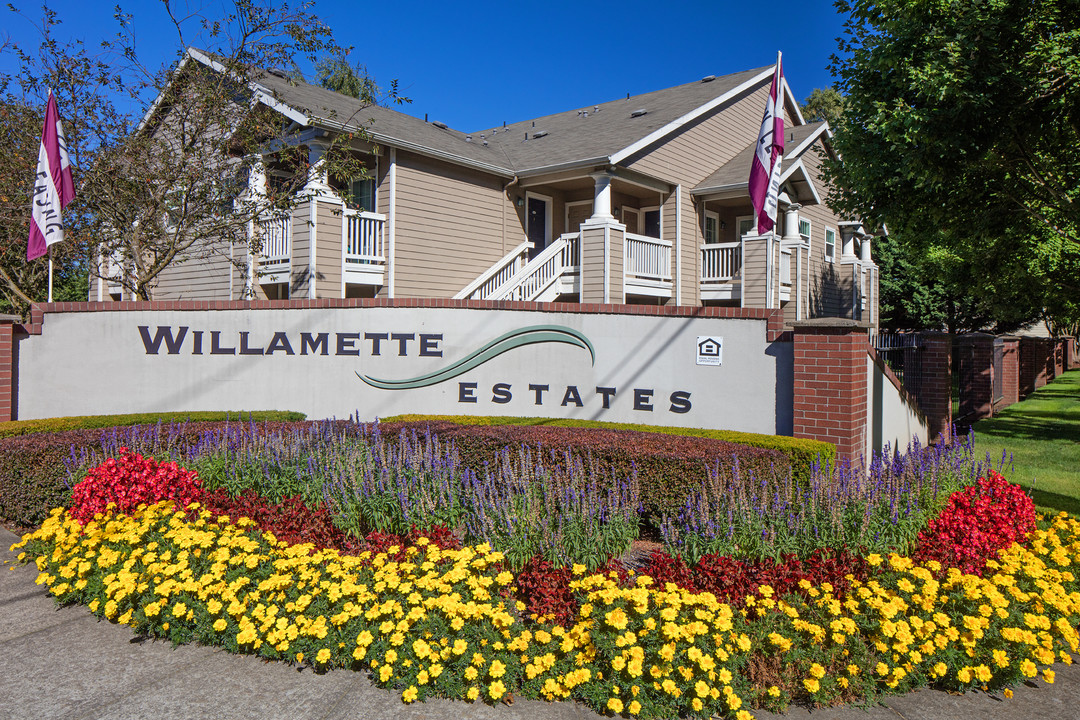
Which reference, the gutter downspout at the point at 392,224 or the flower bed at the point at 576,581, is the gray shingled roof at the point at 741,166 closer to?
the gutter downspout at the point at 392,224

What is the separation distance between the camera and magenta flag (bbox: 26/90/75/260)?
11352 mm

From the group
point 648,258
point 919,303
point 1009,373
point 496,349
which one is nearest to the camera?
point 496,349

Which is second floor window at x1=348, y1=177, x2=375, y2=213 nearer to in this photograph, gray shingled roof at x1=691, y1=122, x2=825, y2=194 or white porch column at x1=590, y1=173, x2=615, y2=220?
white porch column at x1=590, y1=173, x2=615, y2=220

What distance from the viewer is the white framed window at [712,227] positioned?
2062 centimetres

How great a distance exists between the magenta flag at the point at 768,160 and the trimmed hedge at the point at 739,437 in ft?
10.3

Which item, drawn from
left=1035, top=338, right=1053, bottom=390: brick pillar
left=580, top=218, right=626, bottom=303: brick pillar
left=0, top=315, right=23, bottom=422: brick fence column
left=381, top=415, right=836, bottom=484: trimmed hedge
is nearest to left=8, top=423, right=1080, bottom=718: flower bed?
left=381, top=415, right=836, bottom=484: trimmed hedge

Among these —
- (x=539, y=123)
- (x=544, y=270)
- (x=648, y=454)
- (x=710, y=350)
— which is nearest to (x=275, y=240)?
(x=544, y=270)

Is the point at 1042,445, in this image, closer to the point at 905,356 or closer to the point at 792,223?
the point at 905,356

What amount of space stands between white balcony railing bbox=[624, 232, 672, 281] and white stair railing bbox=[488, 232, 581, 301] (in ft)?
4.12

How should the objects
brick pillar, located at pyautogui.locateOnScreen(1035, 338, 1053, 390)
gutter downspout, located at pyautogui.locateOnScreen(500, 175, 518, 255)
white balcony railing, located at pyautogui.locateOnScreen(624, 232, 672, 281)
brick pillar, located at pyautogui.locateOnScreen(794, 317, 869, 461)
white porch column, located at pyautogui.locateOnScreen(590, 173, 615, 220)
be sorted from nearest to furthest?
brick pillar, located at pyautogui.locateOnScreen(794, 317, 869, 461), white porch column, located at pyautogui.locateOnScreen(590, 173, 615, 220), white balcony railing, located at pyautogui.locateOnScreen(624, 232, 672, 281), gutter downspout, located at pyautogui.locateOnScreen(500, 175, 518, 255), brick pillar, located at pyautogui.locateOnScreen(1035, 338, 1053, 390)

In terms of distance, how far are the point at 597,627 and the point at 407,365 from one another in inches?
261

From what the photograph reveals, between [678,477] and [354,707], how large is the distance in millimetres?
3393

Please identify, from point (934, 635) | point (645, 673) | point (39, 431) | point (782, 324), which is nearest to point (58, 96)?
point (39, 431)

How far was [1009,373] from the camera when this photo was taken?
748 inches
